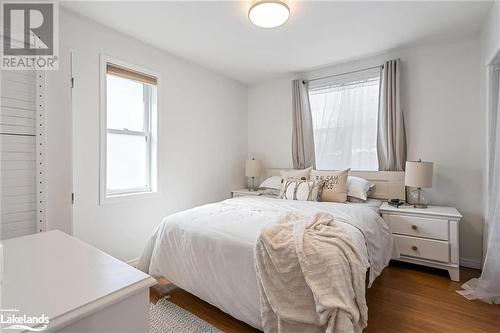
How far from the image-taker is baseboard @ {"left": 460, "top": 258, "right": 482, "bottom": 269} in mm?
2526

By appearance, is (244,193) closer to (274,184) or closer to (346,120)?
(274,184)

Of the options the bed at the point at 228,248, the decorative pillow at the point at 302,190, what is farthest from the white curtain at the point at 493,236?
the decorative pillow at the point at 302,190

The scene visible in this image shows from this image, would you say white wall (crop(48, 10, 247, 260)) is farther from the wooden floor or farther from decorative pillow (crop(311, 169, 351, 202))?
decorative pillow (crop(311, 169, 351, 202))

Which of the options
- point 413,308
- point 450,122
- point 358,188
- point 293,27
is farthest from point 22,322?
point 450,122

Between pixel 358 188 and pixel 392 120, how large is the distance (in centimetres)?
94

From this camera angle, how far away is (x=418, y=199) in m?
2.65

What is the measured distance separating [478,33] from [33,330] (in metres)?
3.91

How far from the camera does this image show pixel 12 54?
1741mm

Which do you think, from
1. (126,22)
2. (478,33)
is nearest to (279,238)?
(126,22)

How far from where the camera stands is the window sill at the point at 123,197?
7.80ft

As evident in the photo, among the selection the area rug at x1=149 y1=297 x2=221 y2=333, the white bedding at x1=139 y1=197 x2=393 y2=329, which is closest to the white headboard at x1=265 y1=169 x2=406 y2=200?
the white bedding at x1=139 y1=197 x2=393 y2=329

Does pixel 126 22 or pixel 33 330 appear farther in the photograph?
pixel 126 22

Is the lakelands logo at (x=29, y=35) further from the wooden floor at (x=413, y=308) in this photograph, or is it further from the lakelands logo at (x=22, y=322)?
the wooden floor at (x=413, y=308)

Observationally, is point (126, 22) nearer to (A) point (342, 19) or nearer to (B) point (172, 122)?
(B) point (172, 122)
